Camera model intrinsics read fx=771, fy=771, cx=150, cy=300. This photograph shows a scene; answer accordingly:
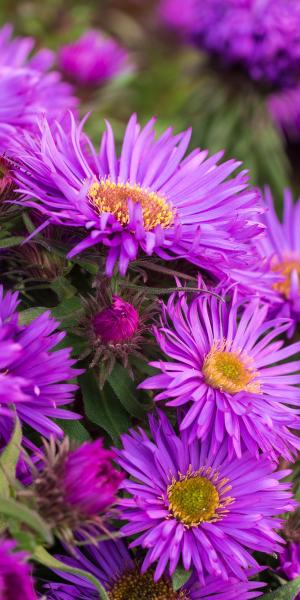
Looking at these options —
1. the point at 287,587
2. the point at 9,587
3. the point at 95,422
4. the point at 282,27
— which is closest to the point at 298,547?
the point at 287,587

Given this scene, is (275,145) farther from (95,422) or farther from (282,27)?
(95,422)

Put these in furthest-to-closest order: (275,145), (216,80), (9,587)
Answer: (275,145), (216,80), (9,587)

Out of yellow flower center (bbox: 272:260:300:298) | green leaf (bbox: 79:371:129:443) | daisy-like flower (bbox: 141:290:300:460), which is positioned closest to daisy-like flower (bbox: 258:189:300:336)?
yellow flower center (bbox: 272:260:300:298)

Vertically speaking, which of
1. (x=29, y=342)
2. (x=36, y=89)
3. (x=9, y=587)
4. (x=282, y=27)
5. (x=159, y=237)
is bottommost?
(x=9, y=587)

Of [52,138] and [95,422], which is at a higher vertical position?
[52,138]

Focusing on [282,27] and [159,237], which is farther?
[282,27]

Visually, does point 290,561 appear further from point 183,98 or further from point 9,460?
point 183,98

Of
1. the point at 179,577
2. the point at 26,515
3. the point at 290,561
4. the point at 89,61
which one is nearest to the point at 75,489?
the point at 26,515
